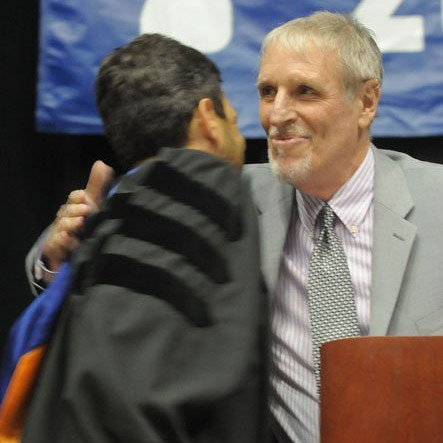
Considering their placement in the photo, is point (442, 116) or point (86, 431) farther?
point (442, 116)

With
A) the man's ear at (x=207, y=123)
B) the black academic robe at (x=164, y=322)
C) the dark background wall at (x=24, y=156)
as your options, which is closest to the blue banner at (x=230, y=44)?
the dark background wall at (x=24, y=156)

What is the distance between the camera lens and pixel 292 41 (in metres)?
2.24

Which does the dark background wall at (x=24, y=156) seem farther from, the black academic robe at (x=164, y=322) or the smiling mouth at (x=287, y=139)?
the black academic robe at (x=164, y=322)

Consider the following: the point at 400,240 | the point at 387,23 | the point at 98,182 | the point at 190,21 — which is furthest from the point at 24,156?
the point at 400,240

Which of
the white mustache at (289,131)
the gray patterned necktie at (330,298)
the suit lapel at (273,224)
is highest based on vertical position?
the white mustache at (289,131)

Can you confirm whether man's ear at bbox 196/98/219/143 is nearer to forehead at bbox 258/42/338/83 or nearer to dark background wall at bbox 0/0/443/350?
forehead at bbox 258/42/338/83

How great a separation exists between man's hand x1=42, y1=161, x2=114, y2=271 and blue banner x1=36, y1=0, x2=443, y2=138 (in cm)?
113

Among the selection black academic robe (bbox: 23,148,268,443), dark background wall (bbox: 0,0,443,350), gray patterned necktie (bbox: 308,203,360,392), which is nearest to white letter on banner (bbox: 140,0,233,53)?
dark background wall (bbox: 0,0,443,350)

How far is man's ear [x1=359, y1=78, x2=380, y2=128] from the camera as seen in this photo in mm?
2322

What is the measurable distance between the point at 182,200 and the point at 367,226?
2.41 ft

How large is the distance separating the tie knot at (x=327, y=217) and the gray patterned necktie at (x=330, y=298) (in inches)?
2.0

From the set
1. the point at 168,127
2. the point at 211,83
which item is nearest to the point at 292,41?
the point at 211,83

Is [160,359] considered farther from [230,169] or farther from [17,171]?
[17,171]

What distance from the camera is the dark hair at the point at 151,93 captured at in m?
1.76
